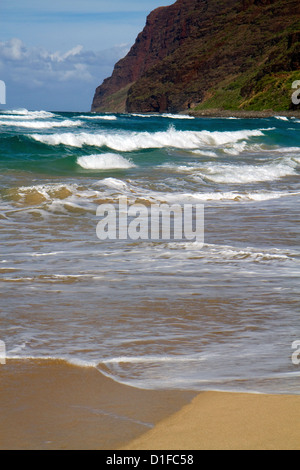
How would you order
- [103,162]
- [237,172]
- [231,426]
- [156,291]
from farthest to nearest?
[103,162] → [237,172] → [156,291] → [231,426]

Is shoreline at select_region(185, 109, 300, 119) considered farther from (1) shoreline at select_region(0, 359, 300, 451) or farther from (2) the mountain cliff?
(1) shoreline at select_region(0, 359, 300, 451)

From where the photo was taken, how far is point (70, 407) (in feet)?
9.24

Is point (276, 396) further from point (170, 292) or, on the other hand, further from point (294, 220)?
point (294, 220)

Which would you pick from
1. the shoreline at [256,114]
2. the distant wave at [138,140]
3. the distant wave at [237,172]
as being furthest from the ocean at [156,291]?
the shoreline at [256,114]

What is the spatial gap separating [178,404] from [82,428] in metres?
0.49

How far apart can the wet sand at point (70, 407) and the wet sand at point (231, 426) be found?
0.28ft

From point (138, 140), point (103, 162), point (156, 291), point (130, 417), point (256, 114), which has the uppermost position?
point (256, 114)

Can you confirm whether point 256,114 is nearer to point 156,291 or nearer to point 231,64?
point 231,64

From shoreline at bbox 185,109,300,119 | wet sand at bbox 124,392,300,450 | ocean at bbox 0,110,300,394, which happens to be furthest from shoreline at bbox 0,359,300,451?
shoreline at bbox 185,109,300,119

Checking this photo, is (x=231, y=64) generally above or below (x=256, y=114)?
above

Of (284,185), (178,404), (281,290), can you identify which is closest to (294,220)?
(281,290)

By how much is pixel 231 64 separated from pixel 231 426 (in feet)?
405

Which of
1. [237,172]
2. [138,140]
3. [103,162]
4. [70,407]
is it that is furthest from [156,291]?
[138,140]

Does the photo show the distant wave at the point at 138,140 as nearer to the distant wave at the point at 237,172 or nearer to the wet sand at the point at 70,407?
the distant wave at the point at 237,172
